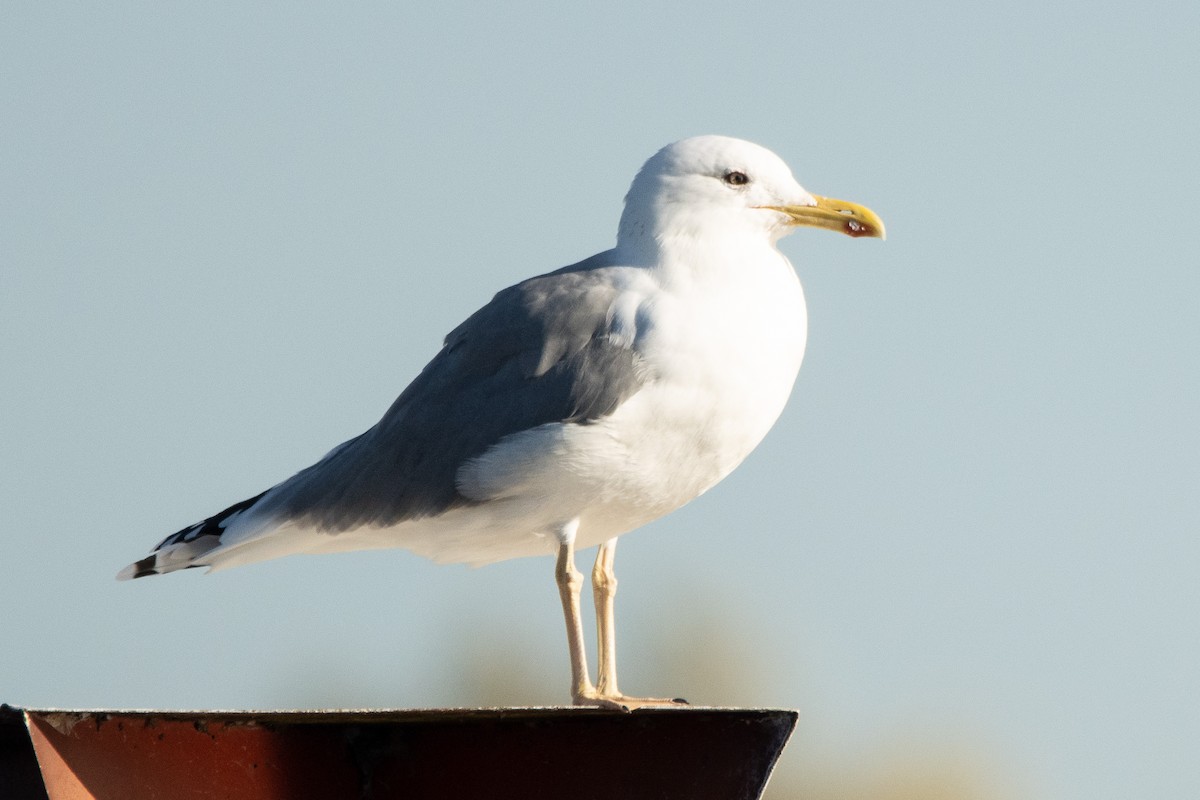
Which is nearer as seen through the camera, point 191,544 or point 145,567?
point 191,544

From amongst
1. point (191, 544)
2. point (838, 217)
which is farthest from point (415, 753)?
point (838, 217)

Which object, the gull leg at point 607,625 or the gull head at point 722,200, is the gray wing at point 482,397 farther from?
the gull leg at point 607,625

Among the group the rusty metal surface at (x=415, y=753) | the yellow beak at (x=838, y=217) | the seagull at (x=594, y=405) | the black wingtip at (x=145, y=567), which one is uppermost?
the yellow beak at (x=838, y=217)

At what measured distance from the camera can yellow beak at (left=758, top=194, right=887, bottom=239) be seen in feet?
20.3

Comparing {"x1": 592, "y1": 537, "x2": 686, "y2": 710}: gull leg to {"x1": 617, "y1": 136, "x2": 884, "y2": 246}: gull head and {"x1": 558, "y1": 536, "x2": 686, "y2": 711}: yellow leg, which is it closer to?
{"x1": 558, "y1": 536, "x2": 686, "y2": 711}: yellow leg

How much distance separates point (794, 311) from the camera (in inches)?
233

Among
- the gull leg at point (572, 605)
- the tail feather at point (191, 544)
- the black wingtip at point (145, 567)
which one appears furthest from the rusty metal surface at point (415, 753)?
the black wingtip at point (145, 567)

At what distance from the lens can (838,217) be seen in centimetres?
620

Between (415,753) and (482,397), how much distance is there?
6.71 feet

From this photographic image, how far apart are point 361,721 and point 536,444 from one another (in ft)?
5.98

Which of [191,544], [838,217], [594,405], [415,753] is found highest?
[838,217]

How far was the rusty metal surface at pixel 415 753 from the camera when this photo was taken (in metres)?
3.70

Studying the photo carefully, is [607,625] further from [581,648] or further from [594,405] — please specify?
[594,405]

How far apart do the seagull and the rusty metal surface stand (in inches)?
40.1
